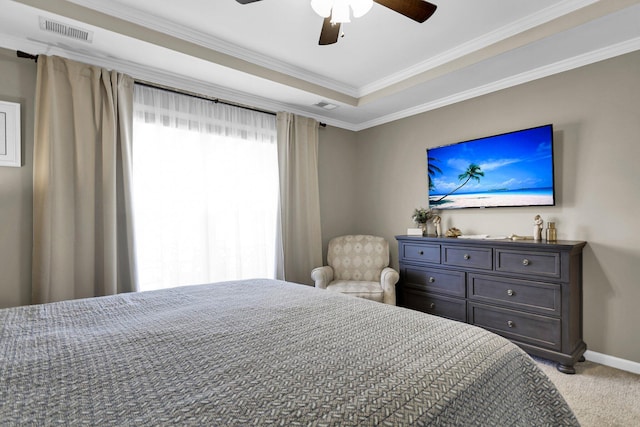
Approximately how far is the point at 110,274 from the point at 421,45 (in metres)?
3.30

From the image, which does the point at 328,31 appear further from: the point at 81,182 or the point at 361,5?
the point at 81,182

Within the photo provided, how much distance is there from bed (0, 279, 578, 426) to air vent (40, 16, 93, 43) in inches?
76.3

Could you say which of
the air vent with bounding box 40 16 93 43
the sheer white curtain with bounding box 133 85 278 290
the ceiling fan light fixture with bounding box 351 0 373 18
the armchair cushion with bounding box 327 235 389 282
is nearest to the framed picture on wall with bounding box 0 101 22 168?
the air vent with bounding box 40 16 93 43

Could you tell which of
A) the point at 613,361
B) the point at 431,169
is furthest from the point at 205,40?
the point at 613,361

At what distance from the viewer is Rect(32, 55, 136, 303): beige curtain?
8.04 ft

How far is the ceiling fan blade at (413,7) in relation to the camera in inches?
70.5

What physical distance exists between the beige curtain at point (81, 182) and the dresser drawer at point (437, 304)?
8.99 ft

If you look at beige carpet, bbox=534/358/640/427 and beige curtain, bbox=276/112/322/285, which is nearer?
beige carpet, bbox=534/358/640/427

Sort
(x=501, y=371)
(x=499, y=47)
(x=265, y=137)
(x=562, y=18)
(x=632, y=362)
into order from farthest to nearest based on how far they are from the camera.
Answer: (x=265, y=137)
(x=499, y=47)
(x=632, y=362)
(x=562, y=18)
(x=501, y=371)

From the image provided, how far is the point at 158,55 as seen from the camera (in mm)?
2680

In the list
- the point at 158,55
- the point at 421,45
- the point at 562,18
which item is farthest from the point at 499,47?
the point at 158,55

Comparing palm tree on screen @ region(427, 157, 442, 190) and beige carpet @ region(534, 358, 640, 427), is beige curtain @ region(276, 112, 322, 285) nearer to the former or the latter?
palm tree on screen @ region(427, 157, 442, 190)

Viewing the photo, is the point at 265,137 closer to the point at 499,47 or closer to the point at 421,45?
the point at 421,45

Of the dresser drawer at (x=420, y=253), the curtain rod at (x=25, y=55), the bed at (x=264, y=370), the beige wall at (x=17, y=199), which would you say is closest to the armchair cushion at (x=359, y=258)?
the dresser drawer at (x=420, y=253)
